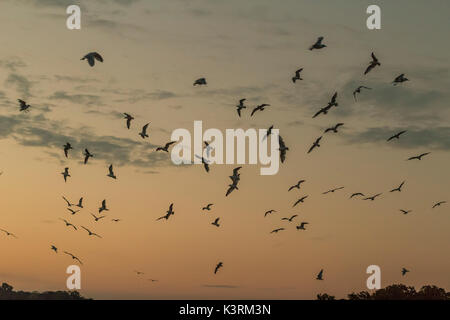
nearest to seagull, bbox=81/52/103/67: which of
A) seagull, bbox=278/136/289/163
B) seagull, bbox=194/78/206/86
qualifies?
seagull, bbox=194/78/206/86

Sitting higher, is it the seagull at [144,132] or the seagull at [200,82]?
the seagull at [200,82]

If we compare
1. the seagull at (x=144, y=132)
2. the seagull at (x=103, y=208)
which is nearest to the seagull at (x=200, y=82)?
the seagull at (x=144, y=132)

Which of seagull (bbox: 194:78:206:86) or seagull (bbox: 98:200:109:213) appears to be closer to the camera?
seagull (bbox: 194:78:206:86)

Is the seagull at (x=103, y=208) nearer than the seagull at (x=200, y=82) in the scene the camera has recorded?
No

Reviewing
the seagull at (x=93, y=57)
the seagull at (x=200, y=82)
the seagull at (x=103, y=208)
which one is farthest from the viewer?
the seagull at (x=103, y=208)

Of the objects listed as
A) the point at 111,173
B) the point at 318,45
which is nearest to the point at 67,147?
the point at 111,173

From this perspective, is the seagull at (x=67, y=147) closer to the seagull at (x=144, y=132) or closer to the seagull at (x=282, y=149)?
the seagull at (x=144, y=132)

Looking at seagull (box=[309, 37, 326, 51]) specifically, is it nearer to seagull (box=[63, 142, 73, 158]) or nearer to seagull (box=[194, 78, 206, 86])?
seagull (box=[194, 78, 206, 86])

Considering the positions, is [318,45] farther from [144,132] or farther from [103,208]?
[103,208]

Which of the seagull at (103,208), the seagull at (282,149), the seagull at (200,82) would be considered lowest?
the seagull at (103,208)

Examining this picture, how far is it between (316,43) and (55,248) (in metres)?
29.9
